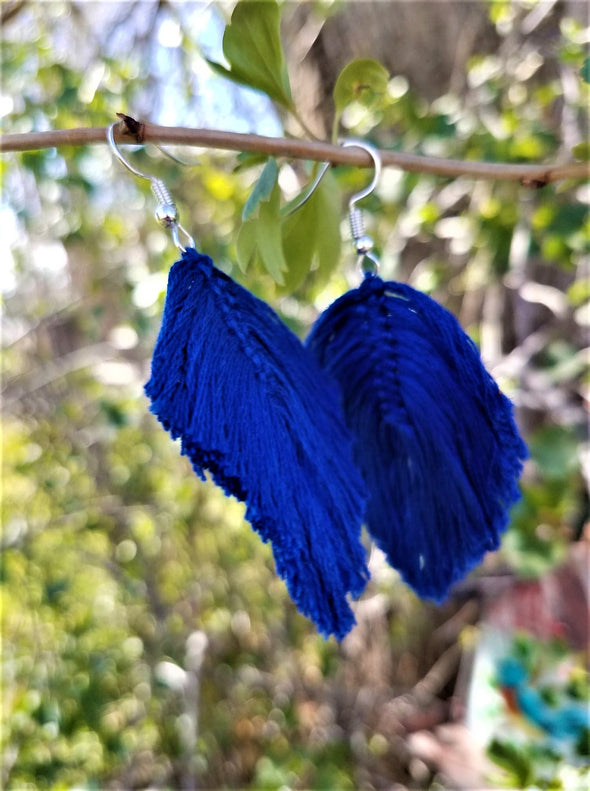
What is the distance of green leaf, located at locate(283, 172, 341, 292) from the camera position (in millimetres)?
478

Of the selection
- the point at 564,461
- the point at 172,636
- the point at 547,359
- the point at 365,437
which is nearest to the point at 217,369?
the point at 365,437

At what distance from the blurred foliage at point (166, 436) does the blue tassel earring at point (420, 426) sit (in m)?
0.36

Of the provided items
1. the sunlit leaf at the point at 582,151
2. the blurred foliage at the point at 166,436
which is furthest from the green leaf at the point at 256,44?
the blurred foliage at the point at 166,436

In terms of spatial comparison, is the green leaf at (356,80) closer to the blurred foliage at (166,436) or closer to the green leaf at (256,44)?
the green leaf at (256,44)

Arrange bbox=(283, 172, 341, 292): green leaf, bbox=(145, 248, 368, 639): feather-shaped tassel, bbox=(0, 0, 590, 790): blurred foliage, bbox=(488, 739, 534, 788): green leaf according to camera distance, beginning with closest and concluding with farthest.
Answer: bbox=(145, 248, 368, 639): feather-shaped tassel, bbox=(283, 172, 341, 292): green leaf, bbox=(488, 739, 534, 788): green leaf, bbox=(0, 0, 590, 790): blurred foliage

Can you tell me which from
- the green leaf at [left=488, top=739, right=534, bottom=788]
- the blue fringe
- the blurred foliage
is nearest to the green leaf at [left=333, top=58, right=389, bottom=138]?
the blue fringe

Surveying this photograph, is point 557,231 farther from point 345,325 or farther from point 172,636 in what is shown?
point 172,636

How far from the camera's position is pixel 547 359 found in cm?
110

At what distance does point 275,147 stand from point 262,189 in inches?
1.3

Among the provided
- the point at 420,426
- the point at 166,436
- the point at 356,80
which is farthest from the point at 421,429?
the point at 166,436

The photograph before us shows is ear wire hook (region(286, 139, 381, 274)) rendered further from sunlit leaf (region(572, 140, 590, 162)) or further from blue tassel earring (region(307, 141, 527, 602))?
sunlit leaf (region(572, 140, 590, 162))

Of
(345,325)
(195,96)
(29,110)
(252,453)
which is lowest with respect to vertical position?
(252,453)

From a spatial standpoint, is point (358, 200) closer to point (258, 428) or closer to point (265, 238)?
point (265, 238)

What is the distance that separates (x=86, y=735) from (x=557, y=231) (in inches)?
51.2
